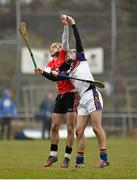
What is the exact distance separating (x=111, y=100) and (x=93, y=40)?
2.97 m

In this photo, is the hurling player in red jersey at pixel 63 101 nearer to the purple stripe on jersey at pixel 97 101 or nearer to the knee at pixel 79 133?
the knee at pixel 79 133

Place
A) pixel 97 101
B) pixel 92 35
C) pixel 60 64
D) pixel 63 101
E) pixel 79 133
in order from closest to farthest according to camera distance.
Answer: pixel 97 101 < pixel 79 133 < pixel 60 64 < pixel 63 101 < pixel 92 35

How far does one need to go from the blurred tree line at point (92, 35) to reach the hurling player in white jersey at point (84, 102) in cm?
1922

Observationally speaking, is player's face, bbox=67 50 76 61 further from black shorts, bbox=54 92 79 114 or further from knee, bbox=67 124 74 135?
knee, bbox=67 124 74 135

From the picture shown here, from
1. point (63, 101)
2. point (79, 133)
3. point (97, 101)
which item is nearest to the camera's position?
point (97, 101)

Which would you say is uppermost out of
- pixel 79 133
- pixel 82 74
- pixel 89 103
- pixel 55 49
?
pixel 55 49

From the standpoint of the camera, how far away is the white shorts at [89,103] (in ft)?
45.4

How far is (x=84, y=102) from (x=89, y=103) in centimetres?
10

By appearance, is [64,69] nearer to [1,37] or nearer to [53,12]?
[53,12]

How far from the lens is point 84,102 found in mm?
13922

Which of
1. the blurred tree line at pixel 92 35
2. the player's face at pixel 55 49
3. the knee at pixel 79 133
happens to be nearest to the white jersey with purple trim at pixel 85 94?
the knee at pixel 79 133

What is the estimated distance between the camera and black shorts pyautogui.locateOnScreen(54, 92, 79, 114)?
14.4 metres

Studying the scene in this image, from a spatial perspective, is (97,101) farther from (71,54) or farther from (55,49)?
(55,49)

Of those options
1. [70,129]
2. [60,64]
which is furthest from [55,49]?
[70,129]
